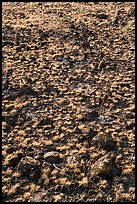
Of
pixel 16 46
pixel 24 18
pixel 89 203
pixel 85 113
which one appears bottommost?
pixel 89 203

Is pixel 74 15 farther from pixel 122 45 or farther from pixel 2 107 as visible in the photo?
pixel 2 107

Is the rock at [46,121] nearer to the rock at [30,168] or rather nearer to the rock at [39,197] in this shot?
the rock at [30,168]

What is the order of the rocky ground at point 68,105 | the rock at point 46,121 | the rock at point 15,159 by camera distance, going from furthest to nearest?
the rock at point 46,121 < the rock at point 15,159 < the rocky ground at point 68,105

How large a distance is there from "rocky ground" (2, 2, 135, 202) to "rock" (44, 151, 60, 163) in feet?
0.04

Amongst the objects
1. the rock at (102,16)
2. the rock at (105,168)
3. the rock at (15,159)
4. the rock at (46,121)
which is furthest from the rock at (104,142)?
the rock at (102,16)

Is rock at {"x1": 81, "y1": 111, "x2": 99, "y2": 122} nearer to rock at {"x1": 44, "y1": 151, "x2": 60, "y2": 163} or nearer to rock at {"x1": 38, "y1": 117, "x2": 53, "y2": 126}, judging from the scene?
rock at {"x1": 38, "y1": 117, "x2": 53, "y2": 126}

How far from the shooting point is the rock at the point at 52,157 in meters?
4.61

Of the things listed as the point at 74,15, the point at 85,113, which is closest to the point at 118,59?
the point at 85,113

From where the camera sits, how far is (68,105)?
5.68 m

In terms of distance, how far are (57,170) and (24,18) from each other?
5.23 metres

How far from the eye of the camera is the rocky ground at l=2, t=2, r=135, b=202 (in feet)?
14.1

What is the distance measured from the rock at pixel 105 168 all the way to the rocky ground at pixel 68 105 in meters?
0.01

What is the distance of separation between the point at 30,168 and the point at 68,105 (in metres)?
1.51

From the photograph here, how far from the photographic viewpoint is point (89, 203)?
406 cm
